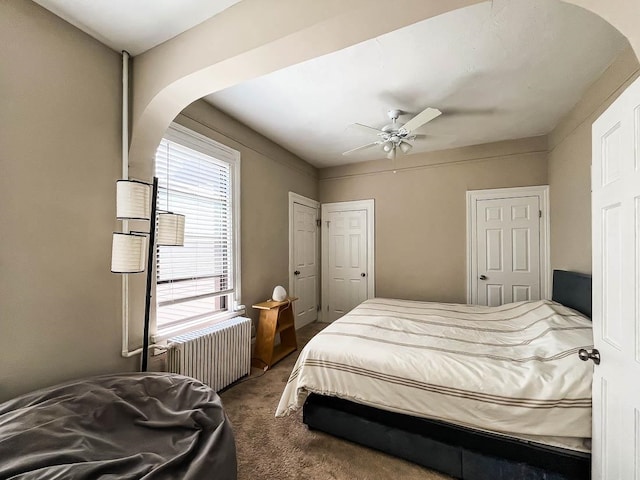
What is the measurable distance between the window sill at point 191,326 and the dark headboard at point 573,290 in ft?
10.1

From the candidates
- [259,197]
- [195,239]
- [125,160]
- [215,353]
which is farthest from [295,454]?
[259,197]

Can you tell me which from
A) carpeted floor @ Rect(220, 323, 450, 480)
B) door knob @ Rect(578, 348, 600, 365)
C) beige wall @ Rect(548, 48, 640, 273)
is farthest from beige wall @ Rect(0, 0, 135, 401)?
beige wall @ Rect(548, 48, 640, 273)

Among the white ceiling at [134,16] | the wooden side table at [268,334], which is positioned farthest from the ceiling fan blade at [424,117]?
the wooden side table at [268,334]

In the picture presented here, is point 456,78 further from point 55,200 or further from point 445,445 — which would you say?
point 55,200

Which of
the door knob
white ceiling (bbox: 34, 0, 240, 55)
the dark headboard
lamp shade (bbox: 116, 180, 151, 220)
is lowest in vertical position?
the door knob

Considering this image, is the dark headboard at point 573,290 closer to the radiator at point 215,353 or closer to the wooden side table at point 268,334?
the wooden side table at point 268,334

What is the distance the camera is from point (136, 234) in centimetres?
167

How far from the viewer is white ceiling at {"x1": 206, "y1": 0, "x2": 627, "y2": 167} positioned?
1650mm

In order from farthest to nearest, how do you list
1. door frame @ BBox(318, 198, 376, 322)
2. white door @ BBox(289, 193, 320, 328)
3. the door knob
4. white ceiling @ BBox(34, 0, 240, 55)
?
door frame @ BBox(318, 198, 376, 322), white door @ BBox(289, 193, 320, 328), white ceiling @ BBox(34, 0, 240, 55), the door knob

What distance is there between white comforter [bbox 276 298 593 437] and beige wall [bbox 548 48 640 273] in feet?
2.55

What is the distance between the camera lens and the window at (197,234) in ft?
7.30

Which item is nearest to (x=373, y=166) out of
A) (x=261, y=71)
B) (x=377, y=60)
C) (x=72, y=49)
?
(x=377, y=60)

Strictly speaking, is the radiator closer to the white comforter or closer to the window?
the window

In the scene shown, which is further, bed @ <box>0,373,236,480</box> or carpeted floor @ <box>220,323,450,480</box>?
carpeted floor @ <box>220,323,450,480</box>
